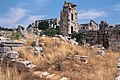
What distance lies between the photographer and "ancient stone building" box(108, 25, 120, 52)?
941 inches

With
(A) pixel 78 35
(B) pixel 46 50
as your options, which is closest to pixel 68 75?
(B) pixel 46 50

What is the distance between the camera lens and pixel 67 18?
38.2 meters

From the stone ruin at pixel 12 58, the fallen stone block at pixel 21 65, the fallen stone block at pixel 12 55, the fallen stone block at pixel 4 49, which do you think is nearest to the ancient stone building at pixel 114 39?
the stone ruin at pixel 12 58

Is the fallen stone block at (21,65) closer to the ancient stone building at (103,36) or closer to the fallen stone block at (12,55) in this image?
the fallen stone block at (12,55)

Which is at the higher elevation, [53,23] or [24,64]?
[53,23]

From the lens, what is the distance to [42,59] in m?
8.85

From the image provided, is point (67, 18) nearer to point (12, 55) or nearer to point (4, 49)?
point (4, 49)

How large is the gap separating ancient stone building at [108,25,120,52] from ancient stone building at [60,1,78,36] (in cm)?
1361

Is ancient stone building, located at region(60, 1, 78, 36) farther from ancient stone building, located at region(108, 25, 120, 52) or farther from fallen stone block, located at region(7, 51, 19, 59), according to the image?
fallen stone block, located at region(7, 51, 19, 59)

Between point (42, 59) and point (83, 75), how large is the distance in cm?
217

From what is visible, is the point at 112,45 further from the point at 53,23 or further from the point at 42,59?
the point at 53,23

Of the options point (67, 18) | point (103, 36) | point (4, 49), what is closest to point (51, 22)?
point (67, 18)

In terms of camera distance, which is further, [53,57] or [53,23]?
[53,23]

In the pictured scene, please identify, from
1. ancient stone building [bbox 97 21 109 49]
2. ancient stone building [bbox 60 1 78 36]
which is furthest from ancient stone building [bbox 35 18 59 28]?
ancient stone building [bbox 97 21 109 49]
